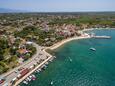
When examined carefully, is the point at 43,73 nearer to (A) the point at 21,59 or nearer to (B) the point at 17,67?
(B) the point at 17,67

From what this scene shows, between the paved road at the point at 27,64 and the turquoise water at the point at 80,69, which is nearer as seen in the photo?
the turquoise water at the point at 80,69

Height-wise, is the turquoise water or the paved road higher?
the paved road

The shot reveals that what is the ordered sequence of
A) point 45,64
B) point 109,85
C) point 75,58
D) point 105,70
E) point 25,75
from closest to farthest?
point 109,85, point 25,75, point 105,70, point 45,64, point 75,58

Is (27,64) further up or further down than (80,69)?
further up

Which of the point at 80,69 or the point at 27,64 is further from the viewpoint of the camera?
the point at 27,64

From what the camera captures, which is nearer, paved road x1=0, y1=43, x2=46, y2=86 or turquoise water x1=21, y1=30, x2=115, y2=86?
turquoise water x1=21, y1=30, x2=115, y2=86

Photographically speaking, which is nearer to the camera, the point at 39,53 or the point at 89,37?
the point at 39,53

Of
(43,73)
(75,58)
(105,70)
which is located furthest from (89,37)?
(43,73)

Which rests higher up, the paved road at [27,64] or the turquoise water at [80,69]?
the paved road at [27,64]
